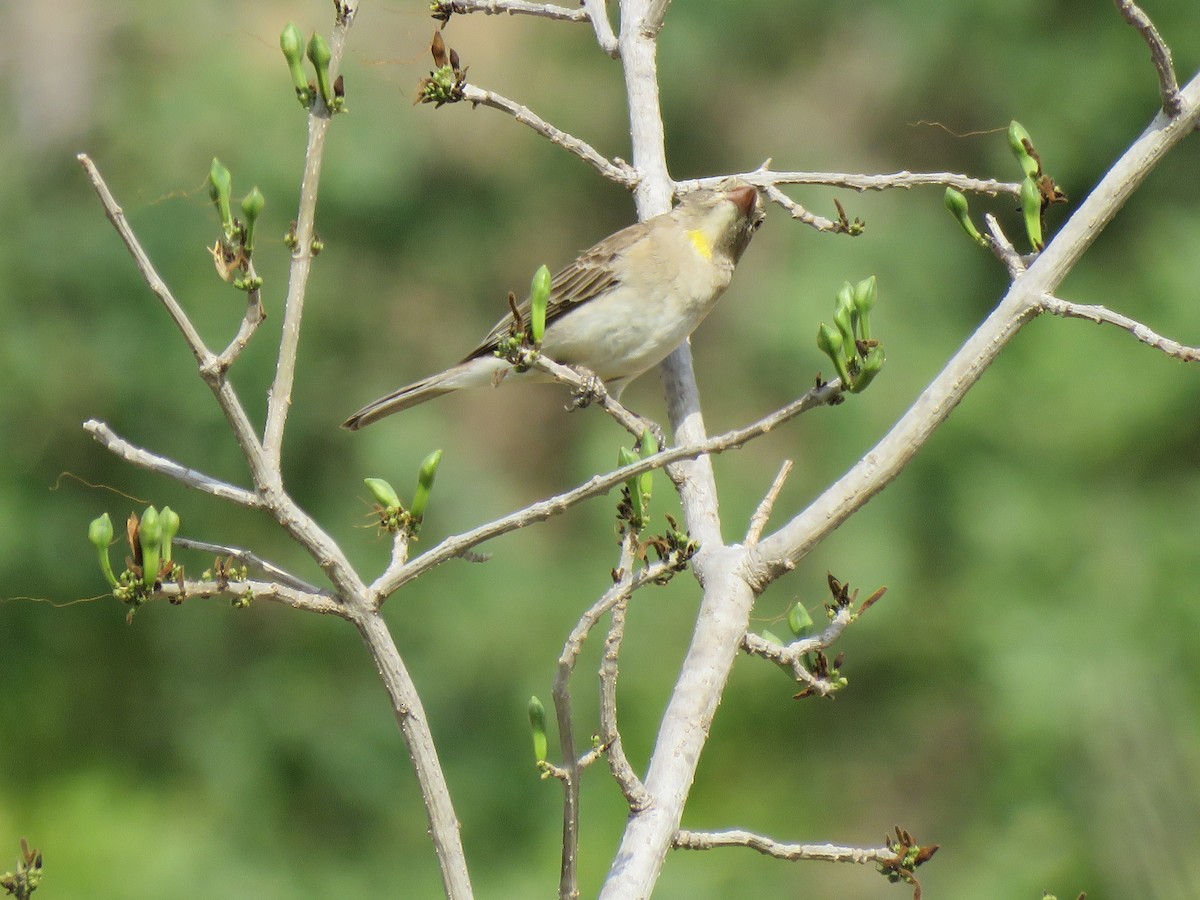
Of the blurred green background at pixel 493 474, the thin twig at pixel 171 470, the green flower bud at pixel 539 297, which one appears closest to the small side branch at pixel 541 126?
the green flower bud at pixel 539 297

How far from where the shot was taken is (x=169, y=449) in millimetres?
7098

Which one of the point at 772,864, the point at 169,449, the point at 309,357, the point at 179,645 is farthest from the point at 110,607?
the point at 772,864

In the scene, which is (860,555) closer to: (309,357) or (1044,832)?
(1044,832)

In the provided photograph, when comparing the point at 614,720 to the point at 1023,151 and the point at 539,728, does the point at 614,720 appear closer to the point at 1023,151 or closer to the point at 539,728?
the point at 539,728

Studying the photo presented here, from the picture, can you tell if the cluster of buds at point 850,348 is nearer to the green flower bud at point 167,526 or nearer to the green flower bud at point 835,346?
the green flower bud at point 835,346

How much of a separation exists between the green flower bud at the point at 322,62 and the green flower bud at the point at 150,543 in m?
0.66

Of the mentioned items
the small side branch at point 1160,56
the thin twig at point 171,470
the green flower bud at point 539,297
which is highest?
the small side branch at point 1160,56

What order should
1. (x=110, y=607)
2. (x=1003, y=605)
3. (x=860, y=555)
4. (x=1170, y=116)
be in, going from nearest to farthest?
(x=1170, y=116)
(x=1003, y=605)
(x=860, y=555)
(x=110, y=607)

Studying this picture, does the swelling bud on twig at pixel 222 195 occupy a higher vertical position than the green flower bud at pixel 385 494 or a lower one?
higher

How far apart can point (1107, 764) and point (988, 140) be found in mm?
6218

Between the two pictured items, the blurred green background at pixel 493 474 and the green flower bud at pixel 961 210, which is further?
the blurred green background at pixel 493 474

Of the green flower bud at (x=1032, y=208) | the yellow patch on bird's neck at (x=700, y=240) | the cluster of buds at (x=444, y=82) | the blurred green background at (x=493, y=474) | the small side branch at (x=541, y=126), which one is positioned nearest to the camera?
the green flower bud at (x=1032, y=208)

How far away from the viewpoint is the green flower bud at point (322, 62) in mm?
1858

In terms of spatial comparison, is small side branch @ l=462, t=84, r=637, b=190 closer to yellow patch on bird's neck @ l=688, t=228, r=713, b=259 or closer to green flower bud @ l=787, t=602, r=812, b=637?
yellow patch on bird's neck @ l=688, t=228, r=713, b=259
